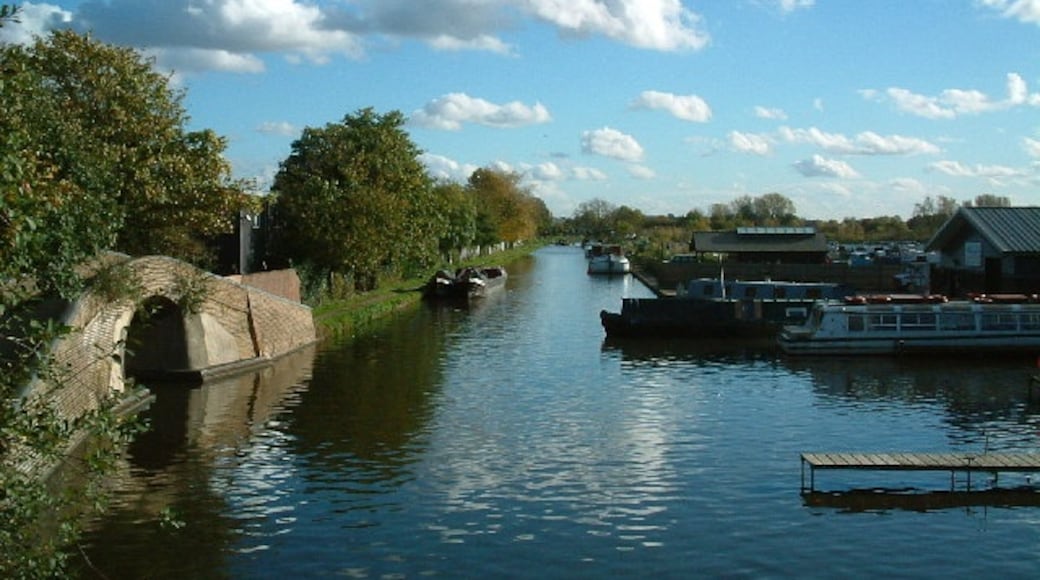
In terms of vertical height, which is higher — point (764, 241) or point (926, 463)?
point (764, 241)

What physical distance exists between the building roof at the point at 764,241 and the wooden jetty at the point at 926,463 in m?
69.0

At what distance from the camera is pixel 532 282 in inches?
3927

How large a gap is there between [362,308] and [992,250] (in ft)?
104

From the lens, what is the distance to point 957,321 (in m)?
43.5

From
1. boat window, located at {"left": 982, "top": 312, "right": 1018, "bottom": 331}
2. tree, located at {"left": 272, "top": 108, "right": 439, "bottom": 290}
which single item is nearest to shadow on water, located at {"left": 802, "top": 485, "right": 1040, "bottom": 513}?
boat window, located at {"left": 982, "top": 312, "right": 1018, "bottom": 331}

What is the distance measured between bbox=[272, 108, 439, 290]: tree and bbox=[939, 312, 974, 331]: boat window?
30.7 meters

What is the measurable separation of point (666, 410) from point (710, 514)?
11.1m

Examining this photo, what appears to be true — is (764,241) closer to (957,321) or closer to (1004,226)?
(1004,226)

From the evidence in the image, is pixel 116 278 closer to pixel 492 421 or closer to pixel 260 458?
pixel 260 458

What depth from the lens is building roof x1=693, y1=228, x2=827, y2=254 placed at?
91375mm

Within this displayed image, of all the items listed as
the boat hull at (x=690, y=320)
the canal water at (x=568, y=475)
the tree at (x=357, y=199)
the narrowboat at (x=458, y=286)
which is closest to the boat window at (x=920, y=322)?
the canal water at (x=568, y=475)

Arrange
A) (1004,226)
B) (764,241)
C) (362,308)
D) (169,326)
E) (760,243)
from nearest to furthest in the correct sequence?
(169,326) < (1004,226) < (362,308) < (760,243) < (764,241)

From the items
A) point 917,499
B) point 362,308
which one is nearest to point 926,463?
point 917,499

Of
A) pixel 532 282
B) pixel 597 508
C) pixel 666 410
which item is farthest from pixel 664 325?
pixel 532 282
